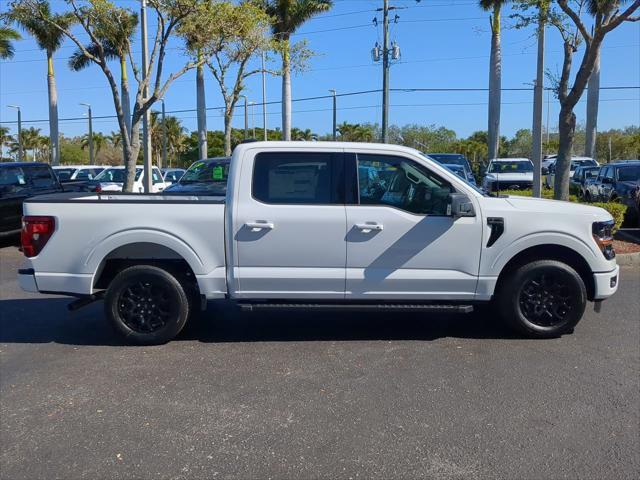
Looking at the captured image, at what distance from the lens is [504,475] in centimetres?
333

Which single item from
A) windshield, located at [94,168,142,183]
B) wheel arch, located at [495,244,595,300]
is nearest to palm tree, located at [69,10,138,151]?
windshield, located at [94,168,142,183]

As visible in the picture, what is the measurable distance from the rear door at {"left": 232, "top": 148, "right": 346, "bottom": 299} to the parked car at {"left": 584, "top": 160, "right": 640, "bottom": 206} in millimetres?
11407

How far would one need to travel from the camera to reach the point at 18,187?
1266cm

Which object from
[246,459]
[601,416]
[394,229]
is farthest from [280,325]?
[601,416]

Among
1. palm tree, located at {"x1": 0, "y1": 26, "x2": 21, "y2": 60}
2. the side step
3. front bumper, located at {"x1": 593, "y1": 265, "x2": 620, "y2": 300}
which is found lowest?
the side step

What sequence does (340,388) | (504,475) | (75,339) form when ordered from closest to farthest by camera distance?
(504,475)
(340,388)
(75,339)

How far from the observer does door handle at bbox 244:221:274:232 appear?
5387 mm

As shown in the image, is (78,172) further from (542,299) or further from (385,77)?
(542,299)

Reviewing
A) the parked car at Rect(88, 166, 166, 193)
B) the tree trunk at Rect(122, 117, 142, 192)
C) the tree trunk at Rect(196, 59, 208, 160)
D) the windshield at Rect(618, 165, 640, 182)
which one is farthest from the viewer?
the tree trunk at Rect(196, 59, 208, 160)

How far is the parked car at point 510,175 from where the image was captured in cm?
2029

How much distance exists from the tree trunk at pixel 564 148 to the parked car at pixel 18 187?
35.5 feet

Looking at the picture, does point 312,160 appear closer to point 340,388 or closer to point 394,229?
point 394,229

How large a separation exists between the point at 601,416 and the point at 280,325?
3319mm

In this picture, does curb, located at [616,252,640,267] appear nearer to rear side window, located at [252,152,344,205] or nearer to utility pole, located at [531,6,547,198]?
utility pole, located at [531,6,547,198]
